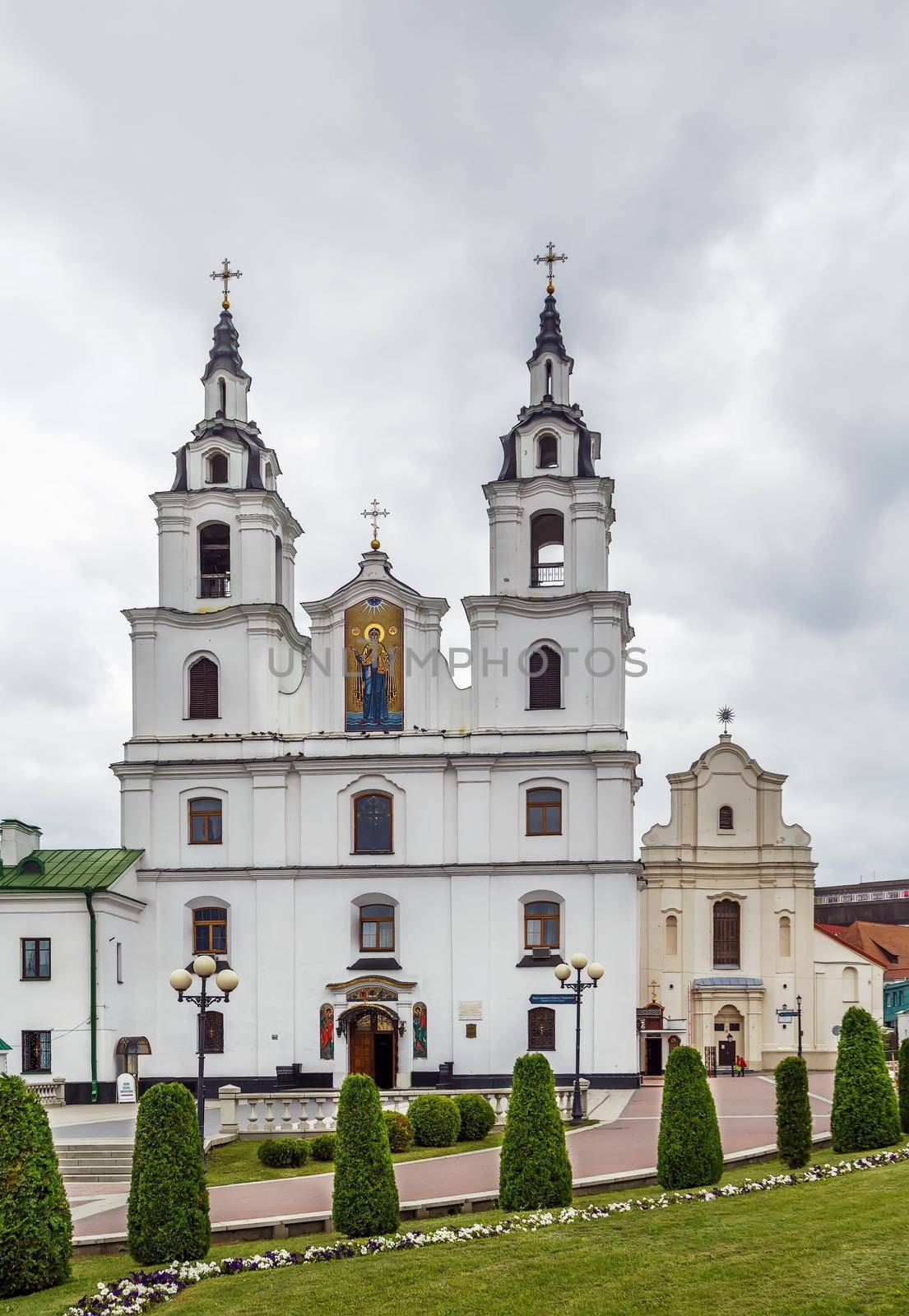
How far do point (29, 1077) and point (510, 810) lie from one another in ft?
50.6

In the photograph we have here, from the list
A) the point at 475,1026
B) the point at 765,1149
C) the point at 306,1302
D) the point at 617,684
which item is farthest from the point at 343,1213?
the point at 617,684

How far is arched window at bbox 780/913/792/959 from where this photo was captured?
5297 cm

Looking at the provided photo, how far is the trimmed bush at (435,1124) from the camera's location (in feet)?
91.2

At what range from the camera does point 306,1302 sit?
547 inches

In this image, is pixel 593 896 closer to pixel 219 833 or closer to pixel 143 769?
pixel 219 833

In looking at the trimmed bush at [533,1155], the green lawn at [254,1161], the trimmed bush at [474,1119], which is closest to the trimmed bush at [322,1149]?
the green lawn at [254,1161]

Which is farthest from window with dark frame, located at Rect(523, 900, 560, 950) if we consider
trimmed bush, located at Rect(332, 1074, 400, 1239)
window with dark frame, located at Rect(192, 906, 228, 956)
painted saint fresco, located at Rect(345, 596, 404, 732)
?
trimmed bush, located at Rect(332, 1074, 400, 1239)

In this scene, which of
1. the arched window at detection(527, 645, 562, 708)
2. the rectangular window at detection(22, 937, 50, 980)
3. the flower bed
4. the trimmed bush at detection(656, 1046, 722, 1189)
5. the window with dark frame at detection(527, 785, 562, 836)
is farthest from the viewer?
the arched window at detection(527, 645, 562, 708)

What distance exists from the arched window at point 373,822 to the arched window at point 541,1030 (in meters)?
6.52

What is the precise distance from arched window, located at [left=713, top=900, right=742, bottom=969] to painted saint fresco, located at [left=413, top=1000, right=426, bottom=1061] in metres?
17.1

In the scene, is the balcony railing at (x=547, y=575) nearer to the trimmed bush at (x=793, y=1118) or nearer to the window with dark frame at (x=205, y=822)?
the window with dark frame at (x=205, y=822)

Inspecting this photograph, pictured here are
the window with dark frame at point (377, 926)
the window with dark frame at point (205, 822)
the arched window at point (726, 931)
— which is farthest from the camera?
the arched window at point (726, 931)

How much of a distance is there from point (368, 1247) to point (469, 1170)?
8459 millimetres

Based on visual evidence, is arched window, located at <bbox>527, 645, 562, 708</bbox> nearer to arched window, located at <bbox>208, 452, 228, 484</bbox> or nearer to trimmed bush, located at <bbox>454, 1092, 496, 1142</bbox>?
arched window, located at <bbox>208, 452, 228, 484</bbox>
